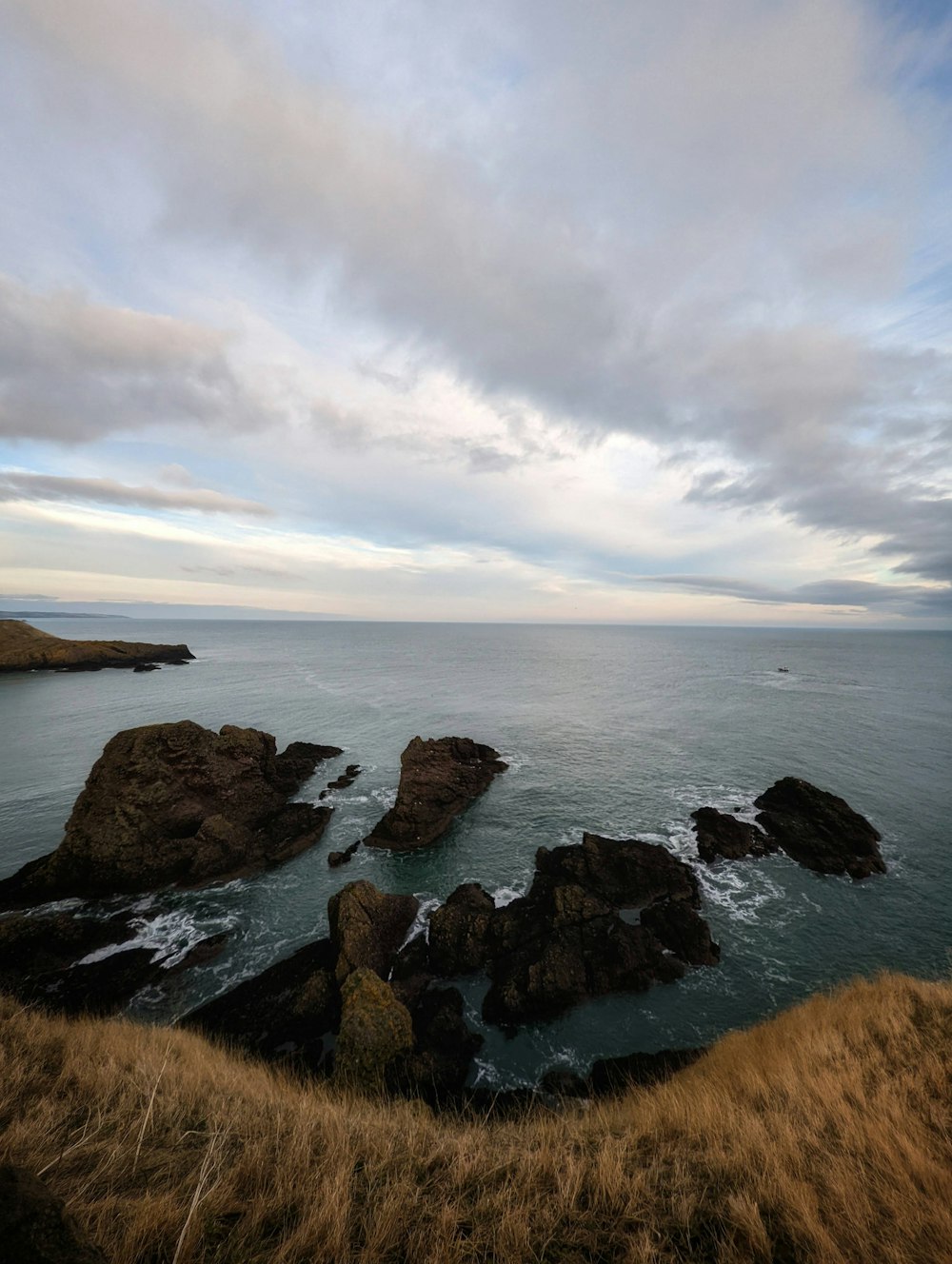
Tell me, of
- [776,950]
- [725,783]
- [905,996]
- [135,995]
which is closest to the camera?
[905,996]

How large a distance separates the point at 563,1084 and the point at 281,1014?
821cm

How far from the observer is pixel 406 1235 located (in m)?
4.54

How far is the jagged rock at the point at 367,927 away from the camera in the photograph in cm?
1461

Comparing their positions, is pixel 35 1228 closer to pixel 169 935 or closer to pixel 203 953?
pixel 203 953

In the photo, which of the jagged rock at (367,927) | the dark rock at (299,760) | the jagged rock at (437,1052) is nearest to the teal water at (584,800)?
the jagged rock at (437,1052)

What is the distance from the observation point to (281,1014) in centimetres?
1328

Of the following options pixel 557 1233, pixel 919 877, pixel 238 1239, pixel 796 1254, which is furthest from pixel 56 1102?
pixel 919 877

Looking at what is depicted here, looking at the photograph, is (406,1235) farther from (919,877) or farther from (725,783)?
(725,783)

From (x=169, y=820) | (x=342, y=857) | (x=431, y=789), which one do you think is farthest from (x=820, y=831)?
(x=169, y=820)

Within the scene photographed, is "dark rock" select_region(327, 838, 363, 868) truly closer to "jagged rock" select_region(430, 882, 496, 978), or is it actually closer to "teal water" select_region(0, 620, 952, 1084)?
"teal water" select_region(0, 620, 952, 1084)

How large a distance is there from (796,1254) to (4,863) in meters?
30.0

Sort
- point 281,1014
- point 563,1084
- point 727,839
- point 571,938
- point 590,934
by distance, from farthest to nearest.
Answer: point 727,839 < point 590,934 < point 571,938 < point 281,1014 < point 563,1084

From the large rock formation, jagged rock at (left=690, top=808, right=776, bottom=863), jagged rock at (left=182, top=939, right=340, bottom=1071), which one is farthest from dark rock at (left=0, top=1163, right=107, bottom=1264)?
jagged rock at (left=690, top=808, right=776, bottom=863)

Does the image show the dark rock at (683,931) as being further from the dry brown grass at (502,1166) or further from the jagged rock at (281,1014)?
the jagged rock at (281,1014)
